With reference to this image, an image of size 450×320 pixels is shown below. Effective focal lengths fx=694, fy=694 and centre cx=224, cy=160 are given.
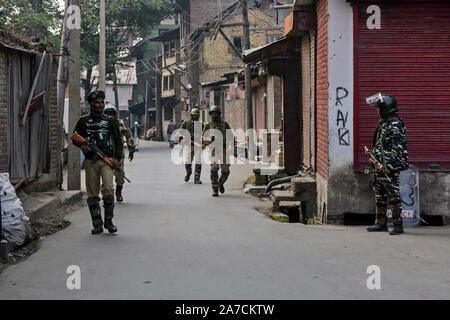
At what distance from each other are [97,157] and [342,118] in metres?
3.80

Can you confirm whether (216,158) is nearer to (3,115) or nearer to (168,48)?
A: (3,115)

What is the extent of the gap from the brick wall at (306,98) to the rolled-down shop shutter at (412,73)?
373cm

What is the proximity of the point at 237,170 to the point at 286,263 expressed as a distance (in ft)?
50.0

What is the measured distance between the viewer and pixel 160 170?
23359mm

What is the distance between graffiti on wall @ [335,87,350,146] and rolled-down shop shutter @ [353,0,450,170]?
156mm

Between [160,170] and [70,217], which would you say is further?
[160,170]

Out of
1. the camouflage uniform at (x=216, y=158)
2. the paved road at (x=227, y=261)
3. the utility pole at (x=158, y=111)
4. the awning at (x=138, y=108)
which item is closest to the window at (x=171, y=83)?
the utility pole at (x=158, y=111)

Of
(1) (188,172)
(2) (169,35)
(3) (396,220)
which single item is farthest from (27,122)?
(2) (169,35)

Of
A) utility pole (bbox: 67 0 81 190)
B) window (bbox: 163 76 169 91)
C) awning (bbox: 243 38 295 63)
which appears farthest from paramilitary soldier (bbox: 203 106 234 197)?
window (bbox: 163 76 169 91)

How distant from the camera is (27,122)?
12.2m

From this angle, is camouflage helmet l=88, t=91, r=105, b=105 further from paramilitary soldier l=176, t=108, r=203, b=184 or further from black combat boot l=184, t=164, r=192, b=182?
black combat boot l=184, t=164, r=192, b=182

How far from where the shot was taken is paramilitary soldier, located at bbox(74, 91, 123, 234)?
32.1 ft
